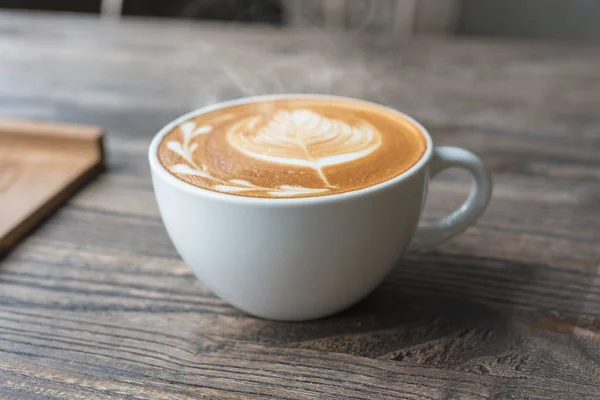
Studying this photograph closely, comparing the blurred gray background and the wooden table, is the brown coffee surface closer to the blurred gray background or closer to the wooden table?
the wooden table

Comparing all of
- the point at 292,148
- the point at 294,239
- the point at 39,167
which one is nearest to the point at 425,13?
the point at 39,167

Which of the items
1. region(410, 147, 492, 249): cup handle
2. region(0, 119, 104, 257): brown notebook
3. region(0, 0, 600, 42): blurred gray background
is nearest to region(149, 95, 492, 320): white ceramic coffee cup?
region(410, 147, 492, 249): cup handle

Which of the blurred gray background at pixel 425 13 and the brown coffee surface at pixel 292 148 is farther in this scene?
the blurred gray background at pixel 425 13

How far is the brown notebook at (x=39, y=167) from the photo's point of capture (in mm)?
659

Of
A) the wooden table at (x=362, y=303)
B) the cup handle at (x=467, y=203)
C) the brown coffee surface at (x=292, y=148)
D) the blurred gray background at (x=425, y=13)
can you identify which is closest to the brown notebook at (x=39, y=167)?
the wooden table at (x=362, y=303)

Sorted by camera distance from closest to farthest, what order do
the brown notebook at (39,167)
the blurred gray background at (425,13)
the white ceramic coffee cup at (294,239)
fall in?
1. the white ceramic coffee cup at (294,239)
2. the brown notebook at (39,167)
3. the blurred gray background at (425,13)

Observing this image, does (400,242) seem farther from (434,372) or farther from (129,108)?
(129,108)

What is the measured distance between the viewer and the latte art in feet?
1.66

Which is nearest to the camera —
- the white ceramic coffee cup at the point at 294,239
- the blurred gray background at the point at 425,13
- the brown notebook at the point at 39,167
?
the white ceramic coffee cup at the point at 294,239

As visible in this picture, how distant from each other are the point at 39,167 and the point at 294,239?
0.46 metres

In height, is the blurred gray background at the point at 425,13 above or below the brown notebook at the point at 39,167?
below

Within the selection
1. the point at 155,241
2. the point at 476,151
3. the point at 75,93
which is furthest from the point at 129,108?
the point at 476,151

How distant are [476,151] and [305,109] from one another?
343mm

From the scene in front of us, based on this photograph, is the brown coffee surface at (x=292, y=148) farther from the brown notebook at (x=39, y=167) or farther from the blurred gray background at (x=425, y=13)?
the blurred gray background at (x=425, y=13)
